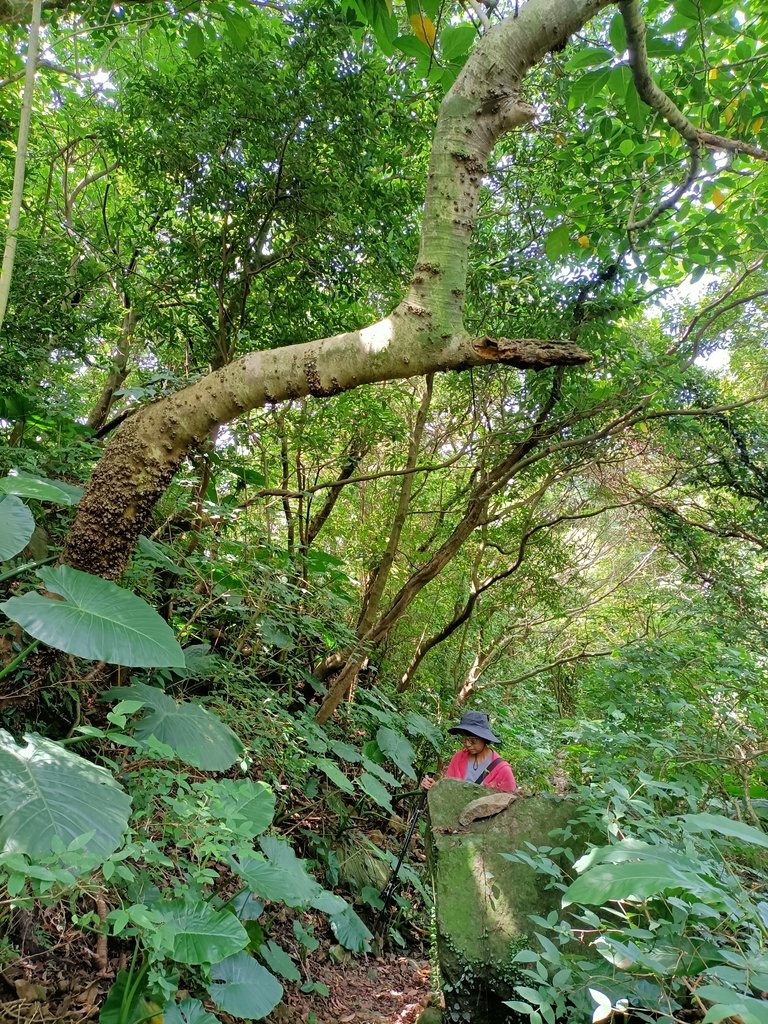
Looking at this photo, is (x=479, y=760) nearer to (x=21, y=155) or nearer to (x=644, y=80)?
(x=644, y=80)

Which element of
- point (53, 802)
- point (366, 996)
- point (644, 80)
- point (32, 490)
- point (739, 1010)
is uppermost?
point (644, 80)

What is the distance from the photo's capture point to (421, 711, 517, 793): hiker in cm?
333

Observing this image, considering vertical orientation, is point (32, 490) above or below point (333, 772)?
above

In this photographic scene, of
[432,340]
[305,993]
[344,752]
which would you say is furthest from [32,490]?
[305,993]

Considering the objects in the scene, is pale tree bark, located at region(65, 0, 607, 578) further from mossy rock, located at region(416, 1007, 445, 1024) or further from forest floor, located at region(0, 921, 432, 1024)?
mossy rock, located at region(416, 1007, 445, 1024)

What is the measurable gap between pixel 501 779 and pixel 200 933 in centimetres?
216

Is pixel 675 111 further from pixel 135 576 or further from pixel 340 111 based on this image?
pixel 135 576

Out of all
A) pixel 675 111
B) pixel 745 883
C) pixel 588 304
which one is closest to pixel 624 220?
pixel 588 304

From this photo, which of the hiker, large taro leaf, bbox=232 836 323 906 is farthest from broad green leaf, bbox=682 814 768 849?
the hiker

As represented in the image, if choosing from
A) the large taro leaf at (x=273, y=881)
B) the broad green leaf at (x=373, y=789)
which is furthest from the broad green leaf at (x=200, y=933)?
the broad green leaf at (x=373, y=789)

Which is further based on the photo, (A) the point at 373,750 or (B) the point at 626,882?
(A) the point at 373,750

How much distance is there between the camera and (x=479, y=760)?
358 centimetres

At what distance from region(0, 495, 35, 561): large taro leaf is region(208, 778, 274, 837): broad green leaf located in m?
0.93

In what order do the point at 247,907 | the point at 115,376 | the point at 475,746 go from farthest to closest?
the point at 115,376, the point at 475,746, the point at 247,907
